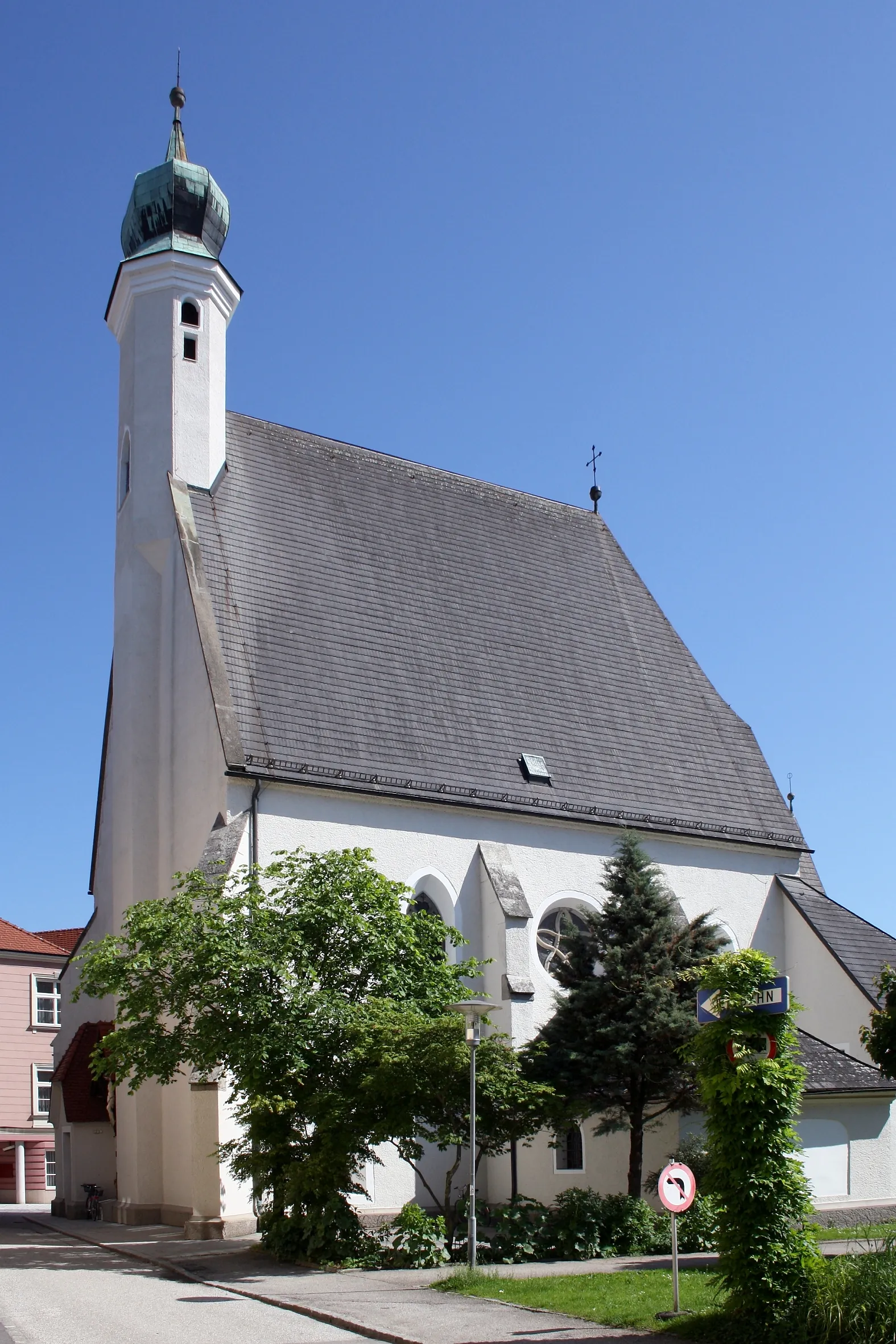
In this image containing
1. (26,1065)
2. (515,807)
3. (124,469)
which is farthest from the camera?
(26,1065)

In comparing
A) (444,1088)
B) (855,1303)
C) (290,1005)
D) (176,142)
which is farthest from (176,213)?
(855,1303)

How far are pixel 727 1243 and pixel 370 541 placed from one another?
57.5 feet

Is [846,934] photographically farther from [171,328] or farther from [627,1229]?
[171,328]

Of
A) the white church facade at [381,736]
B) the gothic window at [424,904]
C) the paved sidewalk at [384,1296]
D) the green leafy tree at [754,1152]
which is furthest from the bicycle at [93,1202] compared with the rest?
the green leafy tree at [754,1152]

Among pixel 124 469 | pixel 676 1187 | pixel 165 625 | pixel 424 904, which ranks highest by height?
pixel 124 469

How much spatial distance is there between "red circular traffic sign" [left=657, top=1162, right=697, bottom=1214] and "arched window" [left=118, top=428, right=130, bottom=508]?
17.7 metres

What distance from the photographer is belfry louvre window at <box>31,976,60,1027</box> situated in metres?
42.9

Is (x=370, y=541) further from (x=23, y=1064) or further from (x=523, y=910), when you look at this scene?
(x=23, y=1064)

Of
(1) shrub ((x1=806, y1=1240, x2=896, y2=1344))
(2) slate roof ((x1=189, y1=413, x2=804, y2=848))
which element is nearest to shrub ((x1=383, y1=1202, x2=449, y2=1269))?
(1) shrub ((x1=806, y1=1240, x2=896, y2=1344))

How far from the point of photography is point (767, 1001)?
11117 mm

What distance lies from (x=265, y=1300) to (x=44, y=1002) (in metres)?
32.7

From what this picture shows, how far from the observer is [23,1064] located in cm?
4225

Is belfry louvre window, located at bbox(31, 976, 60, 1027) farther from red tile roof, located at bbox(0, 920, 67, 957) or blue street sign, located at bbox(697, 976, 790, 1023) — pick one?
blue street sign, located at bbox(697, 976, 790, 1023)

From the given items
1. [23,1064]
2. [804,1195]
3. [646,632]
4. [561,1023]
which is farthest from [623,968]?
[23,1064]
